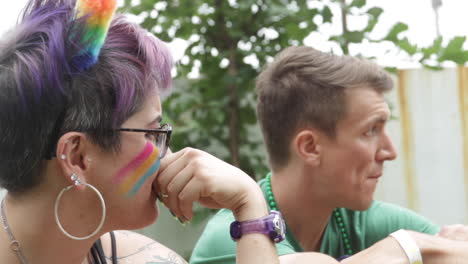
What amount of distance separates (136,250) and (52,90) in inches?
33.7

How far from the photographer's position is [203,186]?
2.30m

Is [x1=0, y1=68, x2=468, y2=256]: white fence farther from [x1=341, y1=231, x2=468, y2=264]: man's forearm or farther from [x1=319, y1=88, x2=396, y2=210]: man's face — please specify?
[x1=341, y1=231, x2=468, y2=264]: man's forearm

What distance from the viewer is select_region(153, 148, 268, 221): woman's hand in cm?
228

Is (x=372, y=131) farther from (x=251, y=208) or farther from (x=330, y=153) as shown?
(x=251, y=208)

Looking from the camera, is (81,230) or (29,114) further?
(81,230)

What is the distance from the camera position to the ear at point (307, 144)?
3176 mm

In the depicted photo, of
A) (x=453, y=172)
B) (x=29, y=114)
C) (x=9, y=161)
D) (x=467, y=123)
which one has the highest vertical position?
(x=29, y=114)

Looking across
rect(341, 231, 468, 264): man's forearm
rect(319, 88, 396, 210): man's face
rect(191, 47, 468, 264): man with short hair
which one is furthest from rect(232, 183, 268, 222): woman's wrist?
rect(319, 88, 396, 210): man's face

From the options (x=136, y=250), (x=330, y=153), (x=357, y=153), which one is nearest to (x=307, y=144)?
(x=330, y=153)

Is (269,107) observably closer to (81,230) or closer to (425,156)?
(81,230)

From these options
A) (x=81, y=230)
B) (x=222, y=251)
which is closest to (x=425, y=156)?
(x=222, y=251)

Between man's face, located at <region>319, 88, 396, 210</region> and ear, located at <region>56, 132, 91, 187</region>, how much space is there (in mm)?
1348

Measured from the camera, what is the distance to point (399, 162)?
462 cm

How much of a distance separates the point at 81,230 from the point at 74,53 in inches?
22.3
